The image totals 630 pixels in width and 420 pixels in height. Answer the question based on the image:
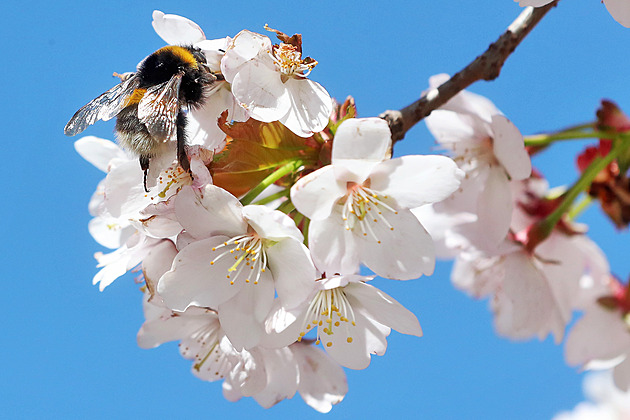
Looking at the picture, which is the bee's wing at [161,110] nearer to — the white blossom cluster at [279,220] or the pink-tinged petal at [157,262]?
the white blossom cluster at [279,220]

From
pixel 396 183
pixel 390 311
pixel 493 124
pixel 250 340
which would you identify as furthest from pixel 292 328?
pixel 493 124

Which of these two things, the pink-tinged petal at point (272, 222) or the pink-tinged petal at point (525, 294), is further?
the pink-tinged petal at point (525, 294)

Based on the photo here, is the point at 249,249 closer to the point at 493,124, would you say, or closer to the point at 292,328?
the point at 292,328

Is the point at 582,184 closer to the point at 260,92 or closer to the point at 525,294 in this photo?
the point at 525,294

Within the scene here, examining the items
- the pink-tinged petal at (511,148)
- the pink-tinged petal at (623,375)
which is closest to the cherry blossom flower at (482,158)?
the pink-tinged petal at (511,148)

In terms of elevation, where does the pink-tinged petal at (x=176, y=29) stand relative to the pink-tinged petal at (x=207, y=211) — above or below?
above

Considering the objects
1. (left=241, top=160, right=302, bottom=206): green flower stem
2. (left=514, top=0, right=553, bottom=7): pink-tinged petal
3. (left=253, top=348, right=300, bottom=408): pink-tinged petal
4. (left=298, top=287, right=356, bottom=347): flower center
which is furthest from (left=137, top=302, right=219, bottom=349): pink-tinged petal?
(left=514, top=0, right=553, bottom=7): pink-tinged petal

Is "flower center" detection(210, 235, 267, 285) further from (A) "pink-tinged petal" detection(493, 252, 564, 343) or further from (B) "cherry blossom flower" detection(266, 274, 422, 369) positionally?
(A) "pink-tinged petal" detection(493, 252, 564, 343)
